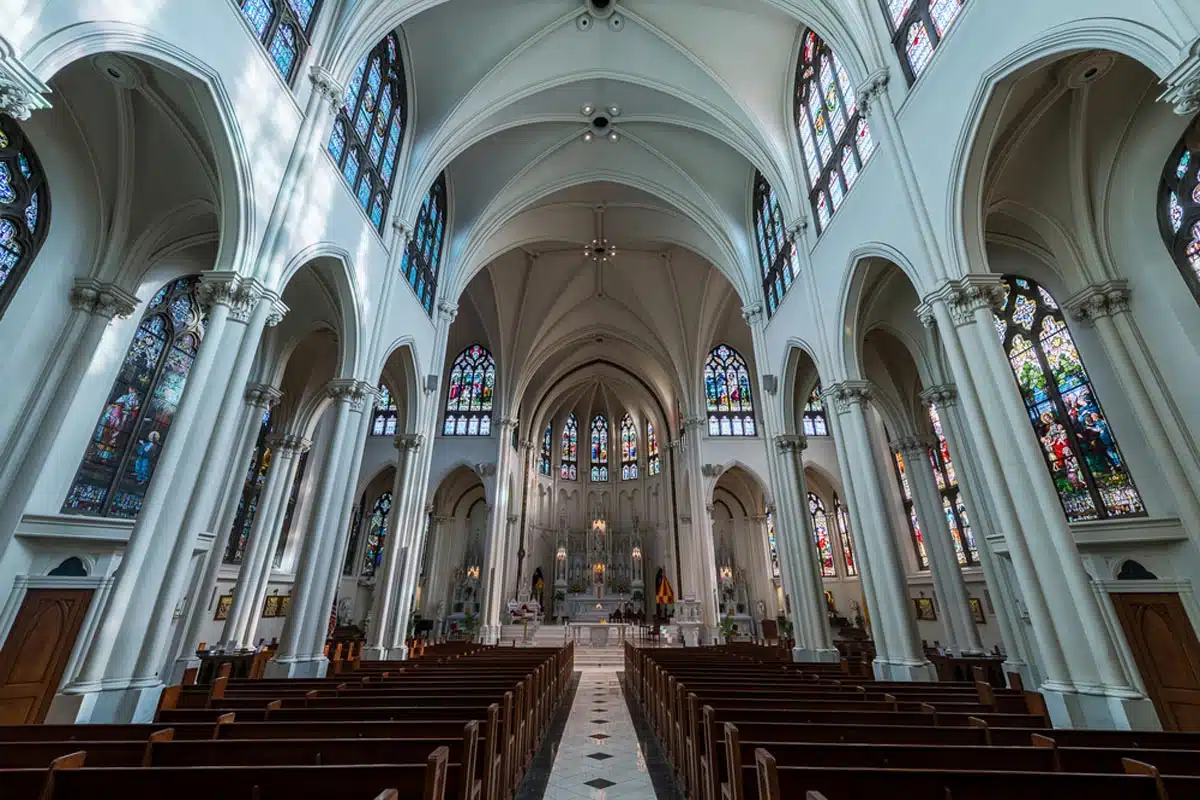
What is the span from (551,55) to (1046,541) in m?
14.0

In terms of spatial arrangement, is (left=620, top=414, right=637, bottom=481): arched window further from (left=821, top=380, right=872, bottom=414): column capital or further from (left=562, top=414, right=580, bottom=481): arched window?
(left=821, top=380, right=872, bottom=414): column capital

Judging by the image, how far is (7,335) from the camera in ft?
23.7

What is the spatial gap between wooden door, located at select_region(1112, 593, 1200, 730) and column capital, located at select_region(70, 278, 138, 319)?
56.4 ft

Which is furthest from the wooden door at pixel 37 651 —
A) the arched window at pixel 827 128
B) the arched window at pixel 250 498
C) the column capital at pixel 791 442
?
the arched window at pixel 827 128

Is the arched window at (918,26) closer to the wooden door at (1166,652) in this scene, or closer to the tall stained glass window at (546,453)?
the wooden door at (1166,652)

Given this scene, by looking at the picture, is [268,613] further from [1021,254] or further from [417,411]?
[1021,254]

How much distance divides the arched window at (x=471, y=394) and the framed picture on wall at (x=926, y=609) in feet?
58.8

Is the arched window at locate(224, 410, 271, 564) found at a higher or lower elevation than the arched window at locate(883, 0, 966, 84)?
lower

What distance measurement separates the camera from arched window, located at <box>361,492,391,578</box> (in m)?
22.8

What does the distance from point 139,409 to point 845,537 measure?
25.2 m

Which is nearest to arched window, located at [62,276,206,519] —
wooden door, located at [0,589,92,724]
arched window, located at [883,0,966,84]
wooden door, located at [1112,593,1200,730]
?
wooden door, located at [0,589,92,724]

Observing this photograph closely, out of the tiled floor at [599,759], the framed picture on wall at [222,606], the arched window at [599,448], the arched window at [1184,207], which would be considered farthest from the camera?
the arched window at [599,448]

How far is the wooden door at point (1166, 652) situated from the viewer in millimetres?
7066

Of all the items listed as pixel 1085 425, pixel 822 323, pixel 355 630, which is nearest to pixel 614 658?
pixel 355 630
